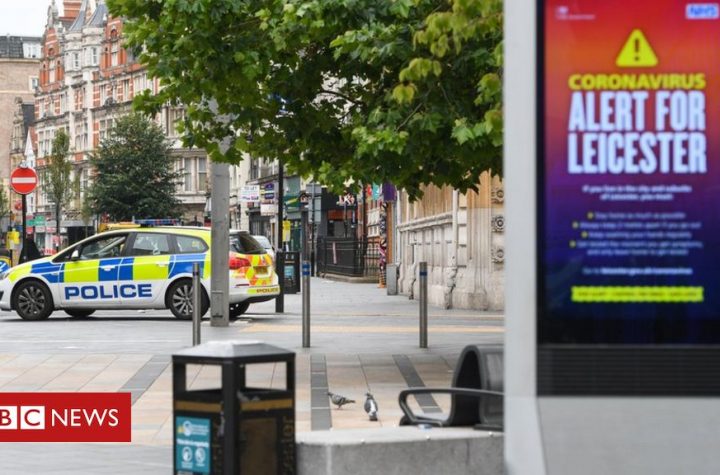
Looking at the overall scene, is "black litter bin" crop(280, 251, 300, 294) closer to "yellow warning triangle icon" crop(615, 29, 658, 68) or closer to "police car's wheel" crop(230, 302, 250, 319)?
"police car's wheel" crop(230, 302, 250, 319)

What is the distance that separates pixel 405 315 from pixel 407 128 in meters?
15.2

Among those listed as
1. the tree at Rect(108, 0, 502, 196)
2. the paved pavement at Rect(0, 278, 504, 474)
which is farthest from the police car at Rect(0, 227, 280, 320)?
the tree at Rect(108, 0, 502, 196)

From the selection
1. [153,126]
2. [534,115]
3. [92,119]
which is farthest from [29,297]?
[92,119]

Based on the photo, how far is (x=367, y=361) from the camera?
18047 mm

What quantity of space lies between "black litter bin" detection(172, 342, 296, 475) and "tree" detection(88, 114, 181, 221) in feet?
244

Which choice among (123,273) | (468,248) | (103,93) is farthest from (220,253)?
(103,93)

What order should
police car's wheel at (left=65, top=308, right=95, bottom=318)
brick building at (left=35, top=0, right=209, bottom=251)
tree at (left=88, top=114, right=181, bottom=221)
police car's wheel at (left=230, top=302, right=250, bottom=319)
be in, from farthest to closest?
brick building at (left=35, top=0, right=209, bottom=251) < tree at (left=88, top=114, right=181, bottom=221) < police car's wheel at (left=65, top=308, right=95, bottom=318) < police car's wheel at (left=230, top=302, right=250, bottom=319)

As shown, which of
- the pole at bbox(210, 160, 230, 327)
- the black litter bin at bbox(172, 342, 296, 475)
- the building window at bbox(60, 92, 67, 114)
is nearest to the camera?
the black litter bin at bbox(172, 342, 296, 475)

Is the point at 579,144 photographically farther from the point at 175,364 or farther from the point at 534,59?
the point at 175,364

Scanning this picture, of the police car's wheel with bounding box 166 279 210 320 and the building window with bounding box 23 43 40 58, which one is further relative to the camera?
the building window with bounding box 23 43 40 58

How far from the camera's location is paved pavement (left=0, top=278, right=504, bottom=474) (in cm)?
1070

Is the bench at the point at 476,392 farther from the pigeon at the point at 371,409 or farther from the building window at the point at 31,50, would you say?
the building window at the point at 31,50

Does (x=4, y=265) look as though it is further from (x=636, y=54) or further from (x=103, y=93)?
(x=103, y=93)

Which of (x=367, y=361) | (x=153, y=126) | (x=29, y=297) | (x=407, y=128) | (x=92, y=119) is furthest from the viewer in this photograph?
(x=92, y=119)
